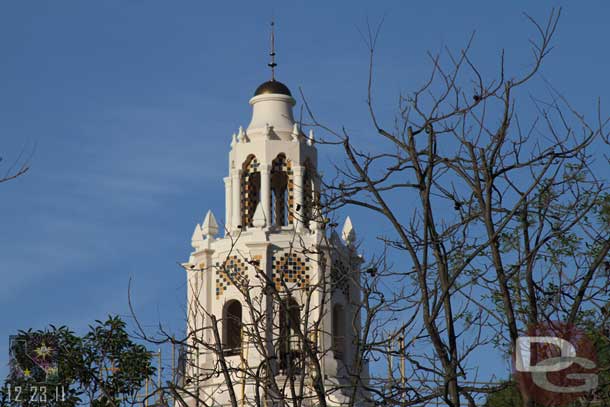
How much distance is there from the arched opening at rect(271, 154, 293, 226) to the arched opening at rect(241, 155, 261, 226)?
486 millimetres

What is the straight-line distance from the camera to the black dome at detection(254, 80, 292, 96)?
42325 mm

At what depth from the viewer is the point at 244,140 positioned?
41.2 metres

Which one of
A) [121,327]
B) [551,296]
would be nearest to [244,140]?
[121,327]

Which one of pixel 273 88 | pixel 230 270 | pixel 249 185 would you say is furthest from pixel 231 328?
pixel 273 88

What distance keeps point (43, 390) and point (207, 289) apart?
12135mm

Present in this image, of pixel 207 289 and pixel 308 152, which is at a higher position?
pixel 308 152

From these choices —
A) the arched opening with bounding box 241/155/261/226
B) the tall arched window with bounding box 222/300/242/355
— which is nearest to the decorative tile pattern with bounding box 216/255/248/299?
the tall arched window with bounding box 222/300/242/355

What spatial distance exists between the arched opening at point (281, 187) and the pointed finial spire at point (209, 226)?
1.78 m

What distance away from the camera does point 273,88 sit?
42.3 metres

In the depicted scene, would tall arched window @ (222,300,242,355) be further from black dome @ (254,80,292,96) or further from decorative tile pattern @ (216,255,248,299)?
black dome @ (254,80,292,96)

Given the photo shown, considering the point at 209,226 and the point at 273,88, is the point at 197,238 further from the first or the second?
the point at 273,88

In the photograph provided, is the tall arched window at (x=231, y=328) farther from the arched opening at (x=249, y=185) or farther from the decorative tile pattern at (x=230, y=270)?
the arched opening at (x=249, y=185)

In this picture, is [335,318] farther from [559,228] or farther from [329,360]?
[559,228]

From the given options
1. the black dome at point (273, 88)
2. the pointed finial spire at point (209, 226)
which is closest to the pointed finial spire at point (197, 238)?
the pointed finial spire at point (209, 226)
